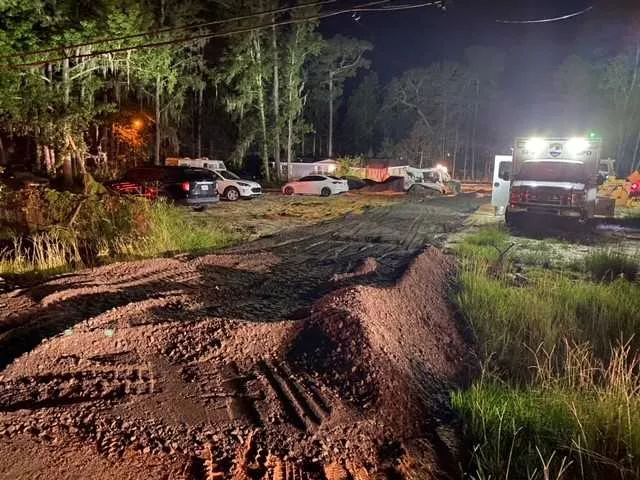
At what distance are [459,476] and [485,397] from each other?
1.05 m

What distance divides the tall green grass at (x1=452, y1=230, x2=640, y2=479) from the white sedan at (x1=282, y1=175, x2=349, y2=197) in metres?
19.9

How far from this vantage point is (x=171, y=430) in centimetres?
369

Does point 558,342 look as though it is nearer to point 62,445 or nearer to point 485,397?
point 485,397

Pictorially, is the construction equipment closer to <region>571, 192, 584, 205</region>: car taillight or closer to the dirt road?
<region>571, 192, 584, 205</region>: car taillight

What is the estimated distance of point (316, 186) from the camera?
97.7ft

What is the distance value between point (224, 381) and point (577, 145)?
54.5 feet

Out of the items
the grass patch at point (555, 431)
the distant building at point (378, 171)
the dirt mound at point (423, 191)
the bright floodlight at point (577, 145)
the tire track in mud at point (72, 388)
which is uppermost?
the bright floodlight at point (577, 145)

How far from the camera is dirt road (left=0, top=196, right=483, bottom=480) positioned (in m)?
3.44

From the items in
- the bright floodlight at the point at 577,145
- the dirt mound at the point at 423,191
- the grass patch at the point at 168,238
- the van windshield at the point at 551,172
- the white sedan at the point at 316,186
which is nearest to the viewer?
the grass patch at the point at 168,238

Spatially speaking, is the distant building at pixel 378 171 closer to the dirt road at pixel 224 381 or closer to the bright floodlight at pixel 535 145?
the bright floodlight at pixel 535 145

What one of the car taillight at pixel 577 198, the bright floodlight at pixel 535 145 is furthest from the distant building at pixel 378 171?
the car taillight at pixel 577 198

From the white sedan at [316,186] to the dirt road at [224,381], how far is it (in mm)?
22010

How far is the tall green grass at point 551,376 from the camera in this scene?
364 cm

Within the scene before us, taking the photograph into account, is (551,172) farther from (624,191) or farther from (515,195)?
(624,191)
